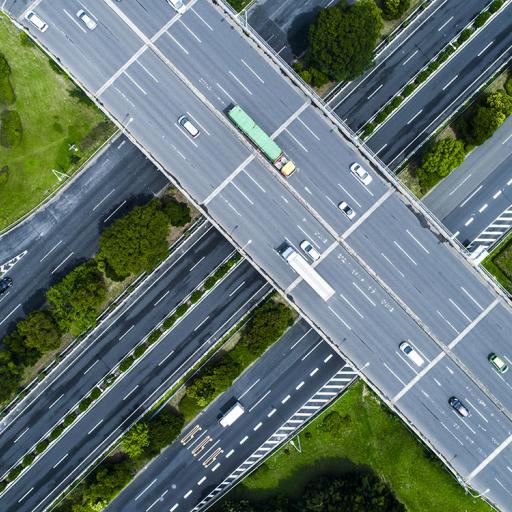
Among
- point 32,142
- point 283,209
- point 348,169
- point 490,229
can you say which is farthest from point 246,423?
point 32,142

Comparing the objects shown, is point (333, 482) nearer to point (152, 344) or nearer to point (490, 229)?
point (152, 344)

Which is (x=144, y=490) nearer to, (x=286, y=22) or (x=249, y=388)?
(x=249, y=388)

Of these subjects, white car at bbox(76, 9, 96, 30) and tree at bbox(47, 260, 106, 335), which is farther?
tree at bbox(47, 260, 106, 335)

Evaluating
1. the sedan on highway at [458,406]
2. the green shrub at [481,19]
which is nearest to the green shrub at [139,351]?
the sedan on highway at [458,406]

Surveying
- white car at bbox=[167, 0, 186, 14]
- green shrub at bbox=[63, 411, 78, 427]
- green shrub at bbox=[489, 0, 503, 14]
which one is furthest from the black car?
green shrub at bbox=[489, 0, 503, 14]

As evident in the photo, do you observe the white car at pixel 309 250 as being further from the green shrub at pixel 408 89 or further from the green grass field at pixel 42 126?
the green grass field at pixel 42 126

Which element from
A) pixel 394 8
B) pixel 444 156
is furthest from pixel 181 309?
pixel 394 8

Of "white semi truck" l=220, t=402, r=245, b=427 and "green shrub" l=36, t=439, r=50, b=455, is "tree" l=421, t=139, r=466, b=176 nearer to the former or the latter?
"white semi truck" l=220, t=402, r=245, b=427
